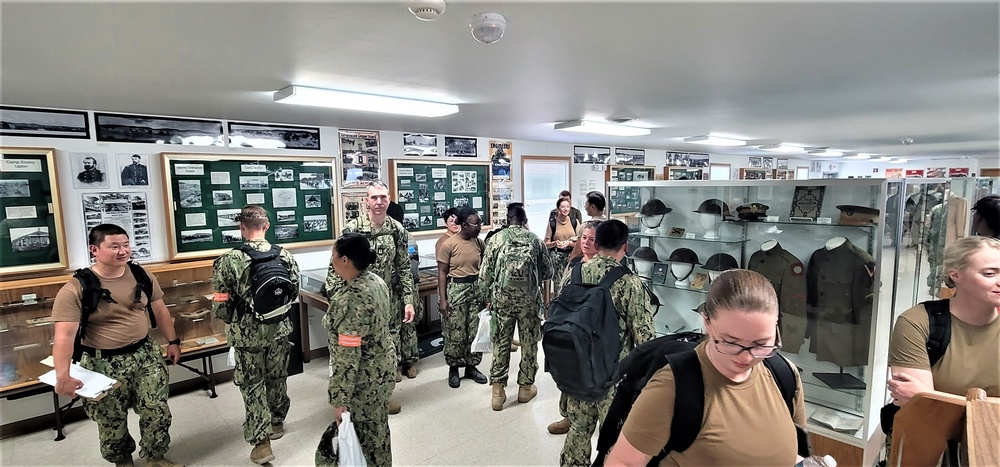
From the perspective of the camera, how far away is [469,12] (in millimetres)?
1604

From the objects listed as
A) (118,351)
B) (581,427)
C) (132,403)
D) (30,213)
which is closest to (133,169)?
(30,213)

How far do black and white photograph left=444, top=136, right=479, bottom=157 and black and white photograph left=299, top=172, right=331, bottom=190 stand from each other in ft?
5.01

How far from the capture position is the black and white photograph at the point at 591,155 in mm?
7418

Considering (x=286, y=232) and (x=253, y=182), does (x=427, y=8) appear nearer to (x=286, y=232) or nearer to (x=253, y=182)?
(x=253, y=182)

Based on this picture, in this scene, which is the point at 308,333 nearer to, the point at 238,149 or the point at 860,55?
the point at 238,149

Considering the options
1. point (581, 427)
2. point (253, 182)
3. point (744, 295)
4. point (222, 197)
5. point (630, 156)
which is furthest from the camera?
point (630, 156)

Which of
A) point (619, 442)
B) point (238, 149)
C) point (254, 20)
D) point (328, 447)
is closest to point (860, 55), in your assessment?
point (619, 442)

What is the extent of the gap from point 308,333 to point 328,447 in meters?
2.52

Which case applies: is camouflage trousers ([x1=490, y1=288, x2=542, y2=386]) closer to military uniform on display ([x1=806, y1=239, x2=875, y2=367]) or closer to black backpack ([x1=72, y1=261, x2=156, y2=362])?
military uniform on display ([x1=806, y1=239, x2=875, y2=367])

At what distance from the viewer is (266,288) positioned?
2.84 m

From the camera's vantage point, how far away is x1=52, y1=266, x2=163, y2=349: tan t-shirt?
2514mm

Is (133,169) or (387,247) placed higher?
(133,169)

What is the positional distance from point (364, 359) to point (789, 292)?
277 centimetres

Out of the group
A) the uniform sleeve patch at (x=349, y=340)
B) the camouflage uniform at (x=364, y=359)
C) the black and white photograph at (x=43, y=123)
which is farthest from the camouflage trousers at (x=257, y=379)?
the black and white photograph at (x=43, y=123)
